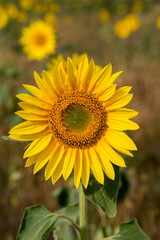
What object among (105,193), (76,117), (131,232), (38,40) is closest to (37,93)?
(76,117)

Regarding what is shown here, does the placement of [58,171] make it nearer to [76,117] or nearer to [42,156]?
[42,156]

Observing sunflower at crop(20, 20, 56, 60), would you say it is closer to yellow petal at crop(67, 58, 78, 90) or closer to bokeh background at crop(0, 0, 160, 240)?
bokeh background at crop(0, 0, 160, 240)

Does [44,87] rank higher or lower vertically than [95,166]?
higher

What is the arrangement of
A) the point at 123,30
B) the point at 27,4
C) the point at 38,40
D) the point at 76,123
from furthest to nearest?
1. the point at 27,4
2. the point at 123,30
3. the point at 38,40
4. the point at 76,123

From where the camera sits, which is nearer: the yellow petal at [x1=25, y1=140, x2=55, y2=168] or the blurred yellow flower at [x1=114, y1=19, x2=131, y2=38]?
the yellow petal at [x1=25, y1=140, x2=55, y2=168]

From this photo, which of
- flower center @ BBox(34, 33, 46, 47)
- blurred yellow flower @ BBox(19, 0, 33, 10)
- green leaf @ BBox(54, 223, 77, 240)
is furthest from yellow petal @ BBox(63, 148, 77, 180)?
blurred yellow flower @ BBox(19, 0, 33, 10)

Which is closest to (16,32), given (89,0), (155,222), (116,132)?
(89,0)
